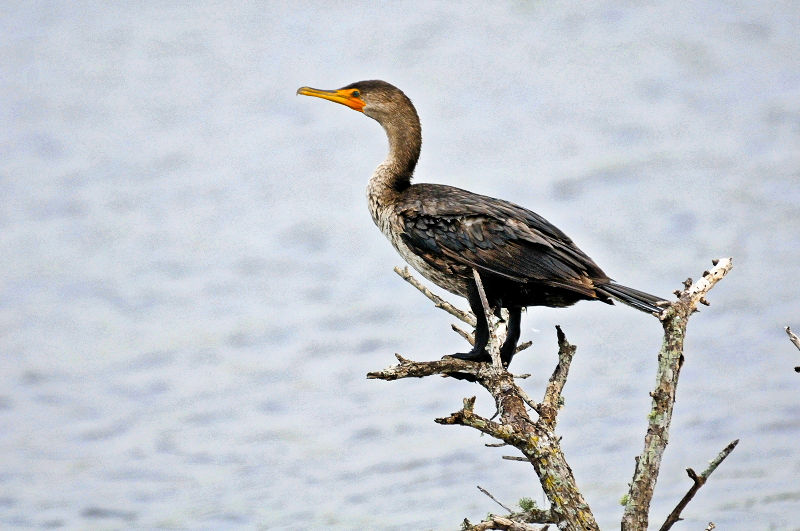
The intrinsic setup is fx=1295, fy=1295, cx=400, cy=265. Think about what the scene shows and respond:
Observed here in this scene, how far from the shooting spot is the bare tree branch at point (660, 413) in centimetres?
473

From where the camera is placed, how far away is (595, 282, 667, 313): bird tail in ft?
16.6

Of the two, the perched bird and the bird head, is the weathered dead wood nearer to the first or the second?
the perched bird

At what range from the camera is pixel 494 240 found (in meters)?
5.73

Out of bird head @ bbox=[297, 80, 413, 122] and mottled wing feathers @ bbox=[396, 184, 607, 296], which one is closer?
mottled wing feathers @ bbox=[396, 184, 607, 296]

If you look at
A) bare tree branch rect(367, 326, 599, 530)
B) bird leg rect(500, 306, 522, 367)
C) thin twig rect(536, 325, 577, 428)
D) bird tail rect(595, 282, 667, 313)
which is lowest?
bare tree branch rect(367, 326, 599, 530)

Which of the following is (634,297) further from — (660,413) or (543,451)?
(543,451)

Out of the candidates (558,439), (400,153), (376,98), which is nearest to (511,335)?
(558,439)

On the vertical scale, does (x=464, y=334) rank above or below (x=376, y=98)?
below

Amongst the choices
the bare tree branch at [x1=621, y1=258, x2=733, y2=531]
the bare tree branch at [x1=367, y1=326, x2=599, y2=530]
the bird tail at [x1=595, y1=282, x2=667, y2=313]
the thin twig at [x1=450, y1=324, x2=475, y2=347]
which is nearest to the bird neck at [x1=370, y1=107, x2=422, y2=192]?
the thin twig at [x1=450, y1=324, x2=475, y2=347]

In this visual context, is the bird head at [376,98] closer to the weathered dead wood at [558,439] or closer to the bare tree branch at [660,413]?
the weathered dead wood at [558,439]

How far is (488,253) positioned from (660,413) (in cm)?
127

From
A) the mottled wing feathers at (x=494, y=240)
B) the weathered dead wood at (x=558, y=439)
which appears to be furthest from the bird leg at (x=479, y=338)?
the weathered dead wood at (x=558, y=439)

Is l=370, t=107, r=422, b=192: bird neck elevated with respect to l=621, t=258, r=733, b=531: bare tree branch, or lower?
elevated

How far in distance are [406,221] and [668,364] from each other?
167 cm
